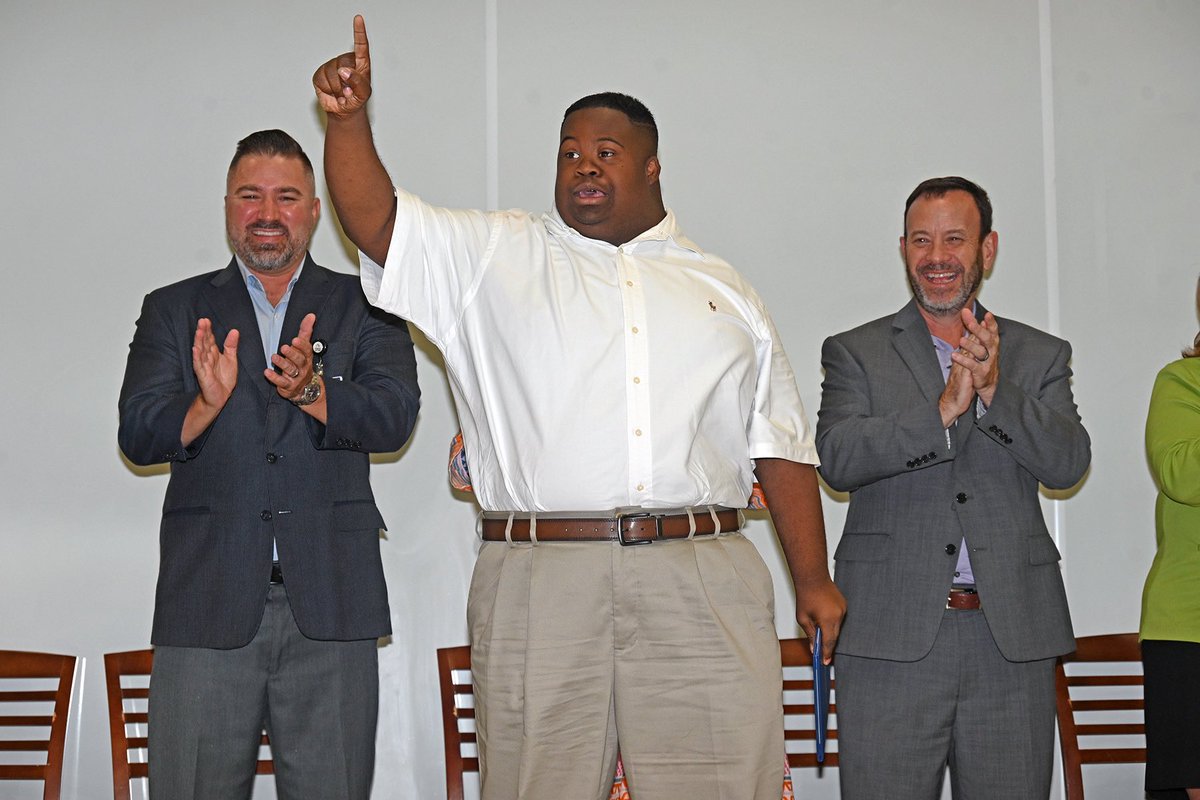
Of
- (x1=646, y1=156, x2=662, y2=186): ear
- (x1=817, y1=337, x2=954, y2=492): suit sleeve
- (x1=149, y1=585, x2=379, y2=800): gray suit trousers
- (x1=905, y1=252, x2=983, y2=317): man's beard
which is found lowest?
(x1=149, y1=585, x2=379, y2=800): gray suit trousers

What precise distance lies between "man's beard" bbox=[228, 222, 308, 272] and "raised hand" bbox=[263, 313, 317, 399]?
515 millimetres

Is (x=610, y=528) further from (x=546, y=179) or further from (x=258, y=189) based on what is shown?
(x=546, y=179)

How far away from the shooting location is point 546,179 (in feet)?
13.1

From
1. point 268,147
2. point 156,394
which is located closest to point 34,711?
point 156,394

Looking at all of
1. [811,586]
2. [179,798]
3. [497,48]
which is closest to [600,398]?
[811,586]

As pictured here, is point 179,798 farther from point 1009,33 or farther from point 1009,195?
point 1009,33

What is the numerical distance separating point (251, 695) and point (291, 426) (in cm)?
65

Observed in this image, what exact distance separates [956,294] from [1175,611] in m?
0.98

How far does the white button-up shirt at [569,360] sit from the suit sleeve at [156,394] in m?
0.75

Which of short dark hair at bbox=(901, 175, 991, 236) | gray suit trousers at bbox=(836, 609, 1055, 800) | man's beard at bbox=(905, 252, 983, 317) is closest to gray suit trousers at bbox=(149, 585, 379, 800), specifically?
gray suit trousers at bbox=(836, 609, 1055, 800)

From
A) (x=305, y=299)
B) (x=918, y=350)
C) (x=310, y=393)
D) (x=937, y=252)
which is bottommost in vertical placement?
(x=310, y=393)

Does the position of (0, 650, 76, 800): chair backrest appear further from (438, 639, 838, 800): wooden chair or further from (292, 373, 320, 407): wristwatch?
(292, 373, 320, 407): wristwatch

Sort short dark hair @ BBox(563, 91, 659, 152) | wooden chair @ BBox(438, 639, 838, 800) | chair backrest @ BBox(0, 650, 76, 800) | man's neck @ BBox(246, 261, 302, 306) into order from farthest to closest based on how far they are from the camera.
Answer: wooden chair @ BBox(438, 639, 838, 800) → chair backrest @ BBox(0, 650, 76, 800) → man's neck @ BBox(246, 261, 302, 306) → short dark hair @ BBox(563, 91, 659, 152)

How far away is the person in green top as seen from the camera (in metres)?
3.00
